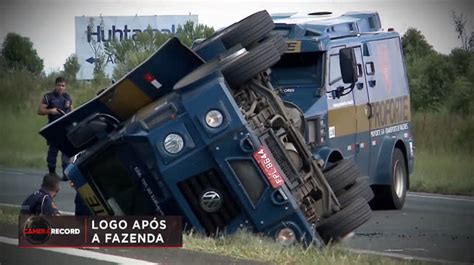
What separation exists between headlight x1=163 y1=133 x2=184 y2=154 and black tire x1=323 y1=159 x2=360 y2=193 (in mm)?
1470

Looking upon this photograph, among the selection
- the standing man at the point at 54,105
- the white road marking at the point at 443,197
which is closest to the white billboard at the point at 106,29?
the standing man at the point at 54,105

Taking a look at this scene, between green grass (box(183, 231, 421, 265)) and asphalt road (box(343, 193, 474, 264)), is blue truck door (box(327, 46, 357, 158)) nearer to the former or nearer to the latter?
asphalt road (box(343, 193, 474, 264))

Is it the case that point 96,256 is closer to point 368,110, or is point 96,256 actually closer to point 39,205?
point 39,205

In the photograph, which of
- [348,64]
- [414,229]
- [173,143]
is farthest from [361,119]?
[173,143]

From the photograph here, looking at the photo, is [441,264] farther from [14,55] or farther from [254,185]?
Answer: [14,55]

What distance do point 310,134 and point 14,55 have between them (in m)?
4.54

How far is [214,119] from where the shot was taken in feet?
34.1

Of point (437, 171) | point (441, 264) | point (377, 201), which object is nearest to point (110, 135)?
point (441, 264)

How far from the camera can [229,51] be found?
35.2 ft

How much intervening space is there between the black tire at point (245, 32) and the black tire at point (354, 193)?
1.63 m

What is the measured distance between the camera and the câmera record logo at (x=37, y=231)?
30.7 feet

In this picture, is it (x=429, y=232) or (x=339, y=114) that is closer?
(x=429, y=232)

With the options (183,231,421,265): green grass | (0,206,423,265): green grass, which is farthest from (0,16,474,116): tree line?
(183,231,421,265): green grass

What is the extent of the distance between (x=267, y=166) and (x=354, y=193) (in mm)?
1224
